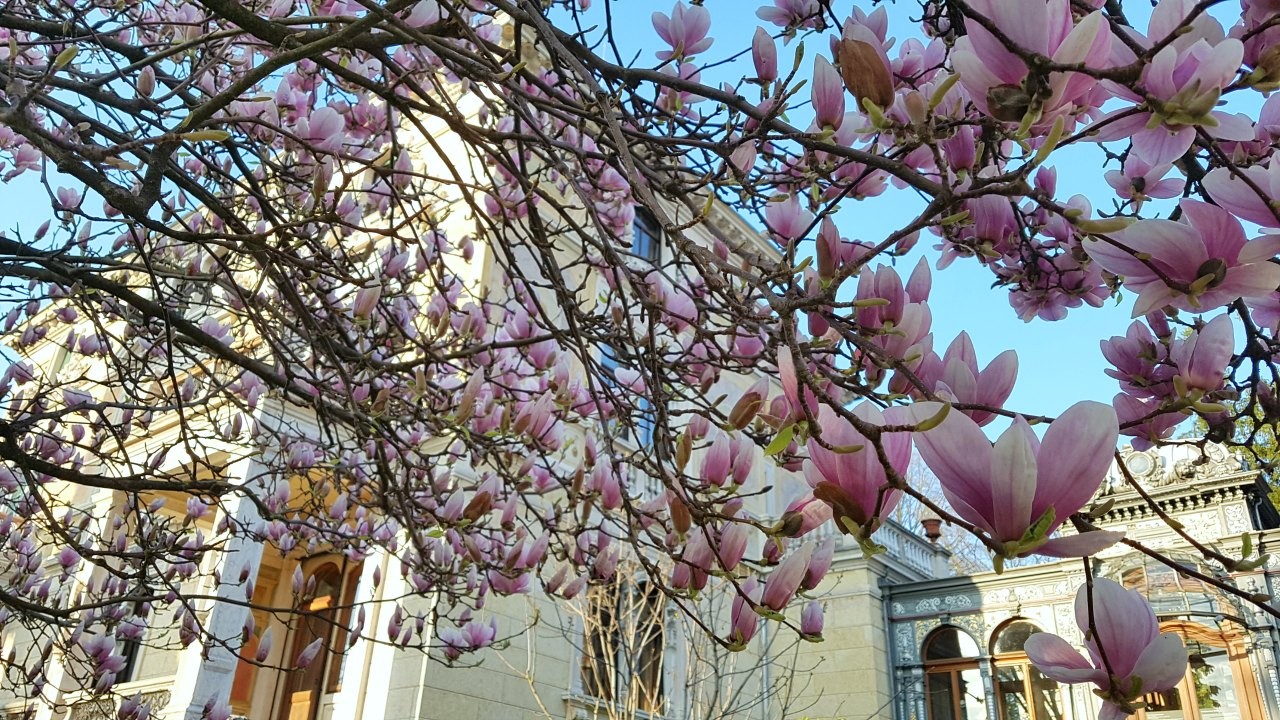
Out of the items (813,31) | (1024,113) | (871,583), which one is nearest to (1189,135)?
(1024,113)

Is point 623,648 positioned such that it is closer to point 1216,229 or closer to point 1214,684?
point 1214,684

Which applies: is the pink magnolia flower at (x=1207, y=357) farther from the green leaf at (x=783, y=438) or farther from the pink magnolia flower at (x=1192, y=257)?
the green leaf at (x=783, y=438)

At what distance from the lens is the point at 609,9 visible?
223 cm

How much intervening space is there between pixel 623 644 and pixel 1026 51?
820 centimetres

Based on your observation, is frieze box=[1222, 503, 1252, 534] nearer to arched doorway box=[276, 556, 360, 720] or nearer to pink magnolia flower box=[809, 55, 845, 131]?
arched doorway box=[276, 556, 360, 720]

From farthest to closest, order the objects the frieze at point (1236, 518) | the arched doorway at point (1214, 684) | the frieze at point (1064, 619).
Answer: the frieze at point (1064, 619)
the frieze at point (1236, 518)
the arched doorway at point (1214, 684)

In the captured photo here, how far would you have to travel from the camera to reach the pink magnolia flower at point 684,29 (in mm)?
2045

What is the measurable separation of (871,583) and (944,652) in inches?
46.5

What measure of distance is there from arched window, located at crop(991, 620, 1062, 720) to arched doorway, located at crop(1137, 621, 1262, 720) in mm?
905

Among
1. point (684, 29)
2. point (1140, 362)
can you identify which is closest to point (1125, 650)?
point (1140, 362)

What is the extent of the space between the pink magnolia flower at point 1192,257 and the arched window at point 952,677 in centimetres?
1026

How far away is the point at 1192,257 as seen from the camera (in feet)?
2.96

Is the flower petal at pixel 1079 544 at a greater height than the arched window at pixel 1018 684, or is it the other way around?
the arched window at pixel 1018 684

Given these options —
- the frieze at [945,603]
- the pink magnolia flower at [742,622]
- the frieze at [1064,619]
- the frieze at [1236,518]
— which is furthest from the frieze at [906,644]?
the pink magnolia flower at [742,622]
